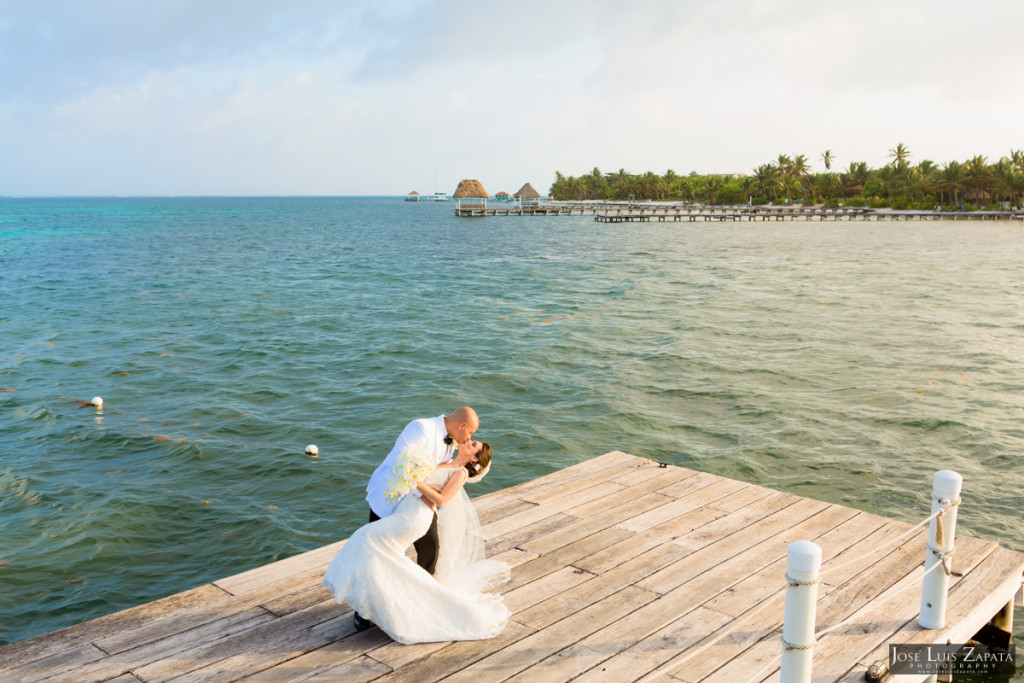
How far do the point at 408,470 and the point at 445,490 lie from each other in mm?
321

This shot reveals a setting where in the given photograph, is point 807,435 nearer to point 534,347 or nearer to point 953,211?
point 534,347

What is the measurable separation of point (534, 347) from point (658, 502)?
1434 centimetres

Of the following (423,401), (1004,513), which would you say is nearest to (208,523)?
(423,401)

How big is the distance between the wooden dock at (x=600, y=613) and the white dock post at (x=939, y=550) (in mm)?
122

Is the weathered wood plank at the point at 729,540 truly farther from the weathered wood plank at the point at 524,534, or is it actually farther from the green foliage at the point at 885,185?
the green foliage at the point at 885,185

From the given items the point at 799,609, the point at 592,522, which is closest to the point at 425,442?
the point at 799,609

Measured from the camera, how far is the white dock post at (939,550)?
4.94 m

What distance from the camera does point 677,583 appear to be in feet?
19.0

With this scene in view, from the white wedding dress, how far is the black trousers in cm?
6

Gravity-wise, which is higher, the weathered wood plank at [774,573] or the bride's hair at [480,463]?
the bride's hair at [480,463]

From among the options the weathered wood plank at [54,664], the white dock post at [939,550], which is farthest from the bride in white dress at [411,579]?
the white dock post at [939,550]

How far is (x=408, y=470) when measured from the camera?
468 cm

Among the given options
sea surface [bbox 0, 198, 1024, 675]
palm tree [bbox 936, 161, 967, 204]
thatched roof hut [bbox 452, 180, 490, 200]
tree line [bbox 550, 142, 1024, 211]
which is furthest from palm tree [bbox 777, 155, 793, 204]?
sea surface [bbox 0, 198, 1024, 675]

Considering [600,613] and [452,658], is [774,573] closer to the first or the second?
[600,613]
